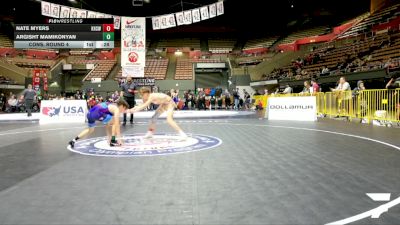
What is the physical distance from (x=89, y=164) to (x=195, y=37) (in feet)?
132

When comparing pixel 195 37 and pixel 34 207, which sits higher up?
pixel 195 37

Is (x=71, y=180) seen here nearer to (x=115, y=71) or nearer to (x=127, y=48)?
(x=127, y=48)

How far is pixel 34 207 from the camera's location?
264cm

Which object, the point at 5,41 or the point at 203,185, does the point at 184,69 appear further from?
the point at 203,185

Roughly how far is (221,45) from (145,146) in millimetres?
37359

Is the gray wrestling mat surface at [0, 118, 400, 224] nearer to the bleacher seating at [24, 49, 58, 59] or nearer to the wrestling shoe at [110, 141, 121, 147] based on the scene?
the wrestling shoe at [110, 141, 121, 147]

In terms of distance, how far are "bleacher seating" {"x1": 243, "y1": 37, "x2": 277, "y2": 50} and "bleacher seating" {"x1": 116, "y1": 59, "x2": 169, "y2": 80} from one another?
10554 mm

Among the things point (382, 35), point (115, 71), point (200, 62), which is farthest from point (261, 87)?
point (115, 71)

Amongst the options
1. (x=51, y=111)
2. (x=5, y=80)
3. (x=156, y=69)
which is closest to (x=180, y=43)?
(x=156, y=69)

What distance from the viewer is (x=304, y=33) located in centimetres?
3444

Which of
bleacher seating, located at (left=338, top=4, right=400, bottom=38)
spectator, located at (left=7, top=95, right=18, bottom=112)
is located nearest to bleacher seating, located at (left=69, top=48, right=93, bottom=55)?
spectator, located at (left=7, top=95, right=18, bottom=112)

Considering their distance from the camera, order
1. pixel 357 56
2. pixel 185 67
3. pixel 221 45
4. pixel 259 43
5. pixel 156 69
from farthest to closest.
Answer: pixel 221 45
pixel 259 43
pixel 185 67
pixel 156 69
pixel 357 56
